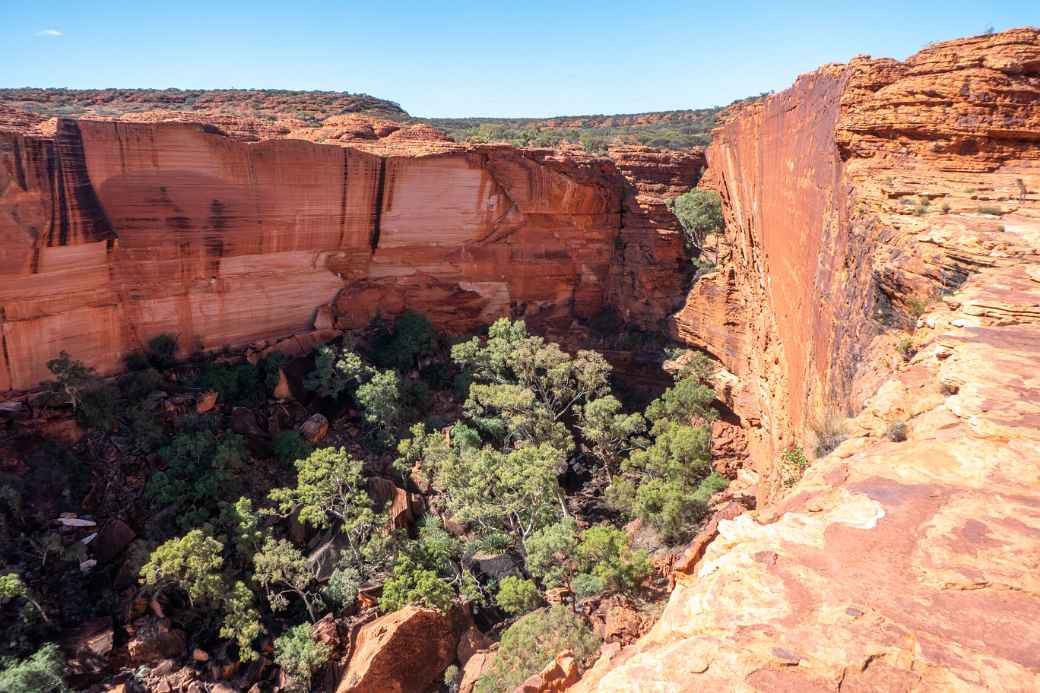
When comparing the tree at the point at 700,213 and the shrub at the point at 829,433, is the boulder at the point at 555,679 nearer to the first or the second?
the shrub at the point at 829,433

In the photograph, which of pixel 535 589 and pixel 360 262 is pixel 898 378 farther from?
pixel 360 262

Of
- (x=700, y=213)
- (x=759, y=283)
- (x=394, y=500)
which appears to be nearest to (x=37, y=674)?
(x=394, y=500)

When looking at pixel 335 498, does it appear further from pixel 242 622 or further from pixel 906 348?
pixel 906 348

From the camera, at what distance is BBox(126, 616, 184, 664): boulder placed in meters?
12.3

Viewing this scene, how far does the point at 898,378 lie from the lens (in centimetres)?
702

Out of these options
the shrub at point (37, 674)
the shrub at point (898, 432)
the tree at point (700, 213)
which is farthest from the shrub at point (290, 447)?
the tree at point (700, 213)

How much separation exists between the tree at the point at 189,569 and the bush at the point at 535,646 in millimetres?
6156

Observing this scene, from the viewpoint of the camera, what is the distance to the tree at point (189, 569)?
41.6 feet

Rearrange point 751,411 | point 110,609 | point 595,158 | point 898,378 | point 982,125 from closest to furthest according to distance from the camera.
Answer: point 898,378
point 982,125
point 110,609
point 751,411
point 595,158

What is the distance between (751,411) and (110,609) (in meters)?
18.0

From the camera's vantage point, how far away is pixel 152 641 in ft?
41.1

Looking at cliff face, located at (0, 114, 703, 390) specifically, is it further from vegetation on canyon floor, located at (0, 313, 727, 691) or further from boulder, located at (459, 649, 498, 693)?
boulder, located at (459, 649, 498, 693)

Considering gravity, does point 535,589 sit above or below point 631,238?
below

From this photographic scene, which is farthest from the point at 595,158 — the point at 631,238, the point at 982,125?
the point at 982,125
